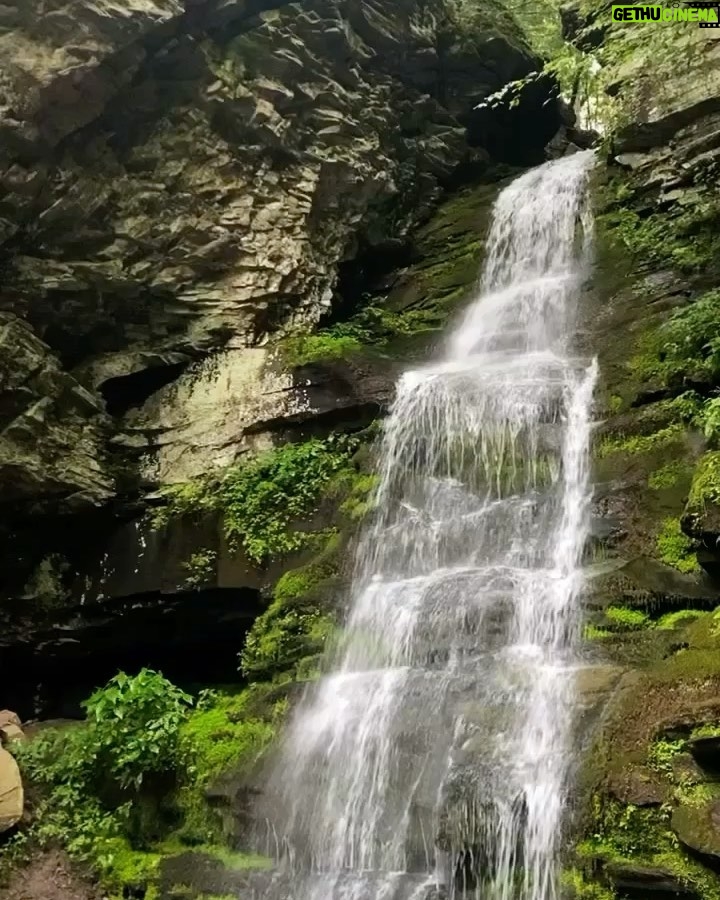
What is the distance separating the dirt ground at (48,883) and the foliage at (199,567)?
307 centimetres

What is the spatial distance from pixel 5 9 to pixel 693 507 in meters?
9.39

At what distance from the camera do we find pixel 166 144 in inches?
450

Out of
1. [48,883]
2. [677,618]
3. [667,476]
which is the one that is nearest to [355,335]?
[667,476]

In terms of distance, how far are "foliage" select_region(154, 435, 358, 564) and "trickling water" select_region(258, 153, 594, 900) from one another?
832 mm

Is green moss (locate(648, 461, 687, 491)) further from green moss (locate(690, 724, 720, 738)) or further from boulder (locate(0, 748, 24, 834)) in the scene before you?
boulder (locate(0, 748, 24, 834))

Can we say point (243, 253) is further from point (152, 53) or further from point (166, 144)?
point (152, 53)

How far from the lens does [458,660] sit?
666 centimetres

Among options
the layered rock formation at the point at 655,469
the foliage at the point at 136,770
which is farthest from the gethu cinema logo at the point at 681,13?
the foliage at the point at 136,770

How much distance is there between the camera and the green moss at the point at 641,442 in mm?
7688

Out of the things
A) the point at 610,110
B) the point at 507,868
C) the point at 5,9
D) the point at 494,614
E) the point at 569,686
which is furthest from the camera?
the point at 610,110

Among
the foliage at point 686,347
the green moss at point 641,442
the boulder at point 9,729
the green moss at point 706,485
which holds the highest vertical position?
the foliage at point 686,347

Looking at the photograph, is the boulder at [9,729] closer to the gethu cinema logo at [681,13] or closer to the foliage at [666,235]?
the foliage at [666,235]

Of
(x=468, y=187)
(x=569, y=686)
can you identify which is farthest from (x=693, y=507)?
(x=468, y=187)

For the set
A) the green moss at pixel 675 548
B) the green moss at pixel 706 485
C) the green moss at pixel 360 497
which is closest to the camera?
the green moss at pixel 706 485
